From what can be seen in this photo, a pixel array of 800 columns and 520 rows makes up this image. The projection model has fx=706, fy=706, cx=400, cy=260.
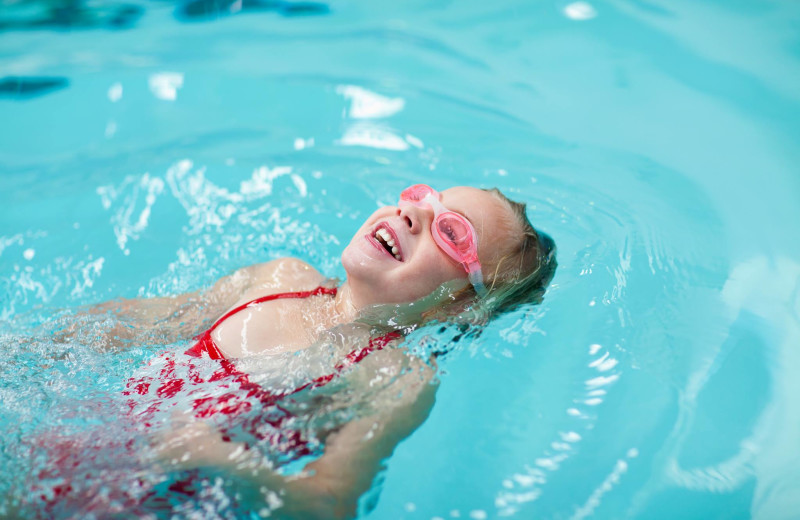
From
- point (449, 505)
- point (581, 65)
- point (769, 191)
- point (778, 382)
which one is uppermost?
point (581, 65)

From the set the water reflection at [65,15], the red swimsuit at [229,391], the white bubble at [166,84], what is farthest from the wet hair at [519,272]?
the water reflection at [65,15]

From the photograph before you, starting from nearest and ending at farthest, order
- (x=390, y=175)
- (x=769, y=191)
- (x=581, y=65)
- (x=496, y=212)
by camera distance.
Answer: (x=496, y=212), (x=769, y=191), (x=390, y=175), (x=581, y=65)

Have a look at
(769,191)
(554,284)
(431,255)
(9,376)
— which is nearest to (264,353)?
(431,255)

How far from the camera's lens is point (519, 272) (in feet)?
9.80

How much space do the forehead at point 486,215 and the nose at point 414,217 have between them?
0.11m

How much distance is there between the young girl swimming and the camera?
92.1 inches

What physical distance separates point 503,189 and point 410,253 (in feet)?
4.54

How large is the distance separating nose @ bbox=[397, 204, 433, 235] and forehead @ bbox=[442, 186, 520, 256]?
110 mm

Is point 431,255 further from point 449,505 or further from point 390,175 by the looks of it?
point 390,175

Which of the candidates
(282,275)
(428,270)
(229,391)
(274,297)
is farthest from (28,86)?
(428,270)

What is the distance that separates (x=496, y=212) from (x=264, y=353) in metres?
1.10

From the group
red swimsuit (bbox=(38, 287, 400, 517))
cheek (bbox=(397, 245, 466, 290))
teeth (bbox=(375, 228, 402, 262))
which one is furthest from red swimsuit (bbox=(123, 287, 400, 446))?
teeth (bbox=(375, 228, 402, 262))

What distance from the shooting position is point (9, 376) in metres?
2.74

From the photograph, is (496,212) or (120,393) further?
(496,212)
